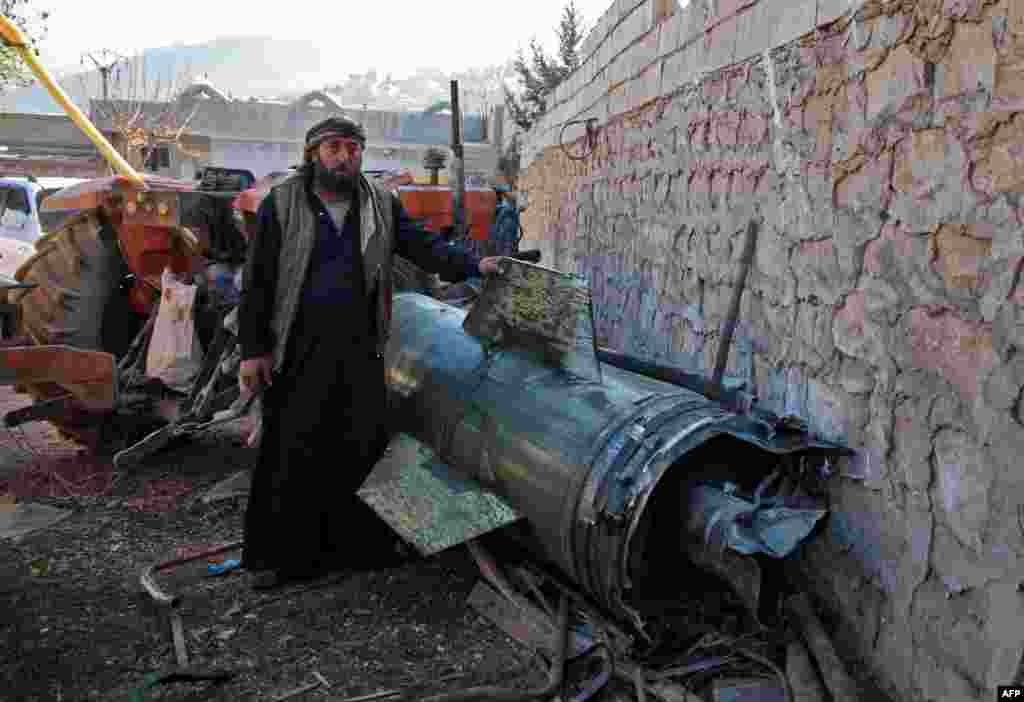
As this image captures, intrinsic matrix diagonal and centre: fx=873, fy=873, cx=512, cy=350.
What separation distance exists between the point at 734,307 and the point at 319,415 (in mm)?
1616

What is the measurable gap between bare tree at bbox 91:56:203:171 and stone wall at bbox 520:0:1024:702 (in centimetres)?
2151

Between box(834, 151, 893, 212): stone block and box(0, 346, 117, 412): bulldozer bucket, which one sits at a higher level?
box(834, 151, 893, 212): stone block

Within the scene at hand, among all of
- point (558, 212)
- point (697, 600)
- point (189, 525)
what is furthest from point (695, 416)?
point (558, 212)

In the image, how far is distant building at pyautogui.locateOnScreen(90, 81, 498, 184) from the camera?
2858 cm

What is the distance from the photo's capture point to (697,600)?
2.74 meters

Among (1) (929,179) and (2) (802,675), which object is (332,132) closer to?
(1) (929,179)

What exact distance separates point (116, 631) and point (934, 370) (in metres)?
2.68

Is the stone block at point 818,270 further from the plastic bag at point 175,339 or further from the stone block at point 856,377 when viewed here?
the plastic bag at point 175,339

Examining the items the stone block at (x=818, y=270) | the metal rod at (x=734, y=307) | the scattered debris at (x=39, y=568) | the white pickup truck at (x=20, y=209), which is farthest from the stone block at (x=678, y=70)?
the white pickup truck at (x=20, y=209)

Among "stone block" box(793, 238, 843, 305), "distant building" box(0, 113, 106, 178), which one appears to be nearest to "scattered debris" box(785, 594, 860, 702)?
"stone block" box(793, 238, 843, 305)

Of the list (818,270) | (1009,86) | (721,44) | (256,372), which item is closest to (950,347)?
(1009,86)

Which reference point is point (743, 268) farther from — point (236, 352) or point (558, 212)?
point (558, 212)

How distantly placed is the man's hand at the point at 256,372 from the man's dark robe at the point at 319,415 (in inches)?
1.2

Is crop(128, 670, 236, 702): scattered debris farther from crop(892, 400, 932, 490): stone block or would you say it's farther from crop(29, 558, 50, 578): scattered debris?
crop(892, 400, 932, 490): stone block
